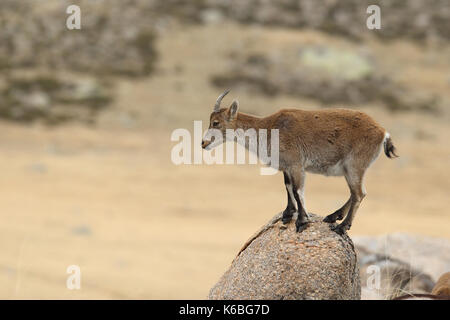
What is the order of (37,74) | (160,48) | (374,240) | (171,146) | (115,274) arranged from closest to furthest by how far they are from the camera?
(374,240)
(115,274)
(171,146)
(37,74)
(160,48)

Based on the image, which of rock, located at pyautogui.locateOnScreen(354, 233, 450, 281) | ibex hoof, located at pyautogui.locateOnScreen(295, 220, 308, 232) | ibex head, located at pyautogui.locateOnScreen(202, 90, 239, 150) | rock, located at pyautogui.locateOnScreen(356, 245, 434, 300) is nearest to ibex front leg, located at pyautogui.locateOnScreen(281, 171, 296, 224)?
ibex hoof, located at pyautogui.locateOnScreen(295, 220, 308, 232)

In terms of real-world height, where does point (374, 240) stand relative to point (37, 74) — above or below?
below

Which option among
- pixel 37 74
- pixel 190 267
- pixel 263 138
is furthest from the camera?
pixel 37 74

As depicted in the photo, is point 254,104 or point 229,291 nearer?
point 229,291

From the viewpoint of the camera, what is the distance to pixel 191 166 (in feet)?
85.4

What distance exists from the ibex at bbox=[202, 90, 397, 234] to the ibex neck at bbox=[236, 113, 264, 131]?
0.40 ft

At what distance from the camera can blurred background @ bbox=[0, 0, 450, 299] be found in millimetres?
15281

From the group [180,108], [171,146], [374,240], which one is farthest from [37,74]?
→ [374,240]

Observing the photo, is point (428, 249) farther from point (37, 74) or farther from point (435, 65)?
point (435, 65)

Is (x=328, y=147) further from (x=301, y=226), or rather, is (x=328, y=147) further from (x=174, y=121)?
(x=174, y=121)

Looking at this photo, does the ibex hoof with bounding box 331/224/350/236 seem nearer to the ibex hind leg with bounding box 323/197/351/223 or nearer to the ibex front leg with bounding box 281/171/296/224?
the ibex hind leg with bounding box 323/197/351/223

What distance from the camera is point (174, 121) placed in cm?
3152

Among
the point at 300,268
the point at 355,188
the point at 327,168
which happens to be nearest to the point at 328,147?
the point at 327,168

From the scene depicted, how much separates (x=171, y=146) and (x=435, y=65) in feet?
71.6
